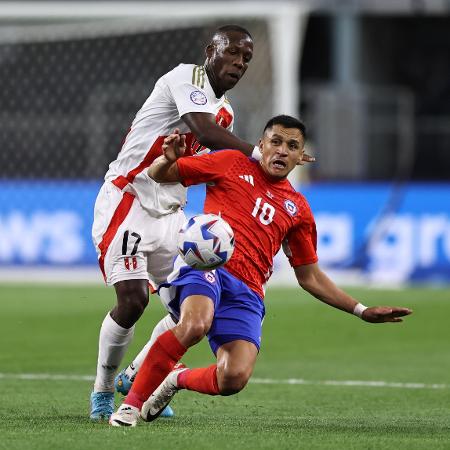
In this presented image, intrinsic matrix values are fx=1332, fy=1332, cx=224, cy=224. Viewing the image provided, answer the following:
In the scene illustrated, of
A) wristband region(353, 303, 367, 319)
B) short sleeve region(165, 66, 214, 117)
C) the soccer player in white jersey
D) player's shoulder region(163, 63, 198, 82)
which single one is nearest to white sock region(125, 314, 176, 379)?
the soccer player in white jersey

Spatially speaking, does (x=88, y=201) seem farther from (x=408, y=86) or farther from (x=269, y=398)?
(x=408, y=86)

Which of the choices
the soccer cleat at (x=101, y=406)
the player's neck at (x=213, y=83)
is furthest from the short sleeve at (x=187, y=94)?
the soccer cleat at (x=101, y=406)

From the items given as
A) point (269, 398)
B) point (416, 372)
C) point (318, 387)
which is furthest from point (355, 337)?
point (269, 398)

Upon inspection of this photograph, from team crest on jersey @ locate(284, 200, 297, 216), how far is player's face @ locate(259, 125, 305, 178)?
17 centimetres

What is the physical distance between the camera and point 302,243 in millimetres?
7480

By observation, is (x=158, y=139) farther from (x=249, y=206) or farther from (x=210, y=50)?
(x=249, y=206)

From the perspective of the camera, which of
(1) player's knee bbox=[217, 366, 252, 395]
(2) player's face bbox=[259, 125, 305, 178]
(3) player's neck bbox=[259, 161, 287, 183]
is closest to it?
(1) player's knee bbox=[217, 366, 252, 395]

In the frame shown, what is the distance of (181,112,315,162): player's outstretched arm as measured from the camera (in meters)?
7.22

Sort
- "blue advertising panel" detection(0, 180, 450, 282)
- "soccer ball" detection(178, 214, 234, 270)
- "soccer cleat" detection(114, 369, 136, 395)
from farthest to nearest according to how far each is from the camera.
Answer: "blue advertising panel" detection(0, 180, 450, 282) → "soccer cleat" detection(114, 369, 136, 395) → "soccer ball" detection(178, 214, 234, 270)

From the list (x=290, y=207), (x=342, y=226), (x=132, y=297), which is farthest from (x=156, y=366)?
(x=342, y=226)

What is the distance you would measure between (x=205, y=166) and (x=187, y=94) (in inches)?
19.0

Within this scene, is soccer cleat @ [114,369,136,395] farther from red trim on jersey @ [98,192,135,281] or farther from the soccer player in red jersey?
the soccer player in red jersey

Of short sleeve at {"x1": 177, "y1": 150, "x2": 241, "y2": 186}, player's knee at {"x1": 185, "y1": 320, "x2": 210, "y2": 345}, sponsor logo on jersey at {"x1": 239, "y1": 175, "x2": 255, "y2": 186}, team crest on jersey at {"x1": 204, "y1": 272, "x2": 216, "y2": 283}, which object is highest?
short sleeve at {"x1": 177, "y1": 150, "x2": 241, "y2": 186}

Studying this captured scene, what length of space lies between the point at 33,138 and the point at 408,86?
14.4 meters
